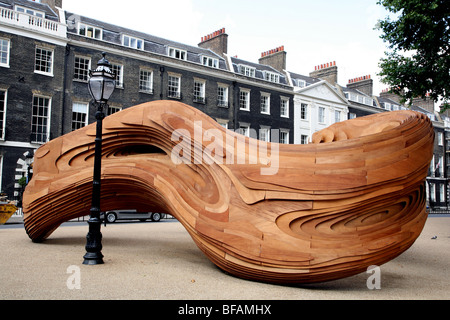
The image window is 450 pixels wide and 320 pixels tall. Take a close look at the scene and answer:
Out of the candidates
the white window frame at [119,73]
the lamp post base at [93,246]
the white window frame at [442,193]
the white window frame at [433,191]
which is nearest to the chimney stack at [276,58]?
the white window frame at [119,73]

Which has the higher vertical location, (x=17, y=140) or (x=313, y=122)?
(x=313, y=122)

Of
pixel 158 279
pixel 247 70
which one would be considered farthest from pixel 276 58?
pixel 158 279

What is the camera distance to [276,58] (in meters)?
36.6

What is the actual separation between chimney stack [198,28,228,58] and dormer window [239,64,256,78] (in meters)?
1.92

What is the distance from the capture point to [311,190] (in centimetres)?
583

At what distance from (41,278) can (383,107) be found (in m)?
45.1

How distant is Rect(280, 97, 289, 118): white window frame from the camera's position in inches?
1348

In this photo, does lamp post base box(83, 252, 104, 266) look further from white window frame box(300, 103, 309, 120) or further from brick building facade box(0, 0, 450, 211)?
white window frame box(300, 103, 309, 120)

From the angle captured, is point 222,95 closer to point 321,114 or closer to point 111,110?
point 111,110

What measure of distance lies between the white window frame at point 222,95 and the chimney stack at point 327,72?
14.7 metres

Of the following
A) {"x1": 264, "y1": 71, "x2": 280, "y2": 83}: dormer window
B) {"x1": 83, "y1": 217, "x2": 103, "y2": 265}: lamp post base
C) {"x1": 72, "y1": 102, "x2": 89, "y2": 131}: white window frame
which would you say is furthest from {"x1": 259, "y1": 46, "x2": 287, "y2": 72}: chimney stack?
{"x1": 83, "y1": 217, "x2": 103, "y2": 265}: lamp post base

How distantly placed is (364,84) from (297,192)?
1663 inches
